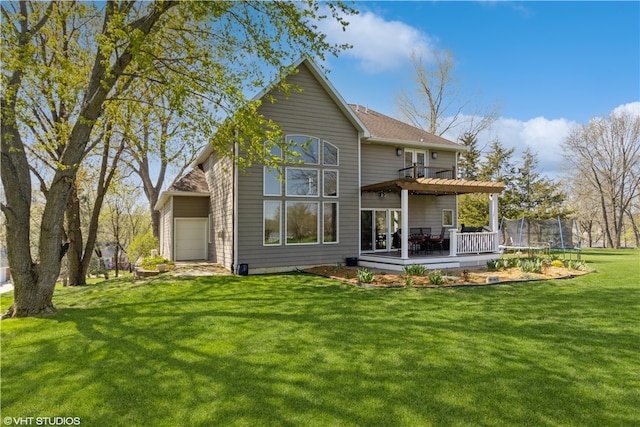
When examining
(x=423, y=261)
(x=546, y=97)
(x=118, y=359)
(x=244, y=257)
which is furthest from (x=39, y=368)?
(x=546, y=97)

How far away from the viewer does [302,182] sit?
12.5 m

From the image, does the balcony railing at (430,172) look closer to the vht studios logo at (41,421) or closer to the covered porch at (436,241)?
the covered porch at (436,241)

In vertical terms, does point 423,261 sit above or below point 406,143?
below

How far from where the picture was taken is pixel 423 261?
12.1 meters

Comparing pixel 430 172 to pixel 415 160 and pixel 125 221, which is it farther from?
pixel 125 221

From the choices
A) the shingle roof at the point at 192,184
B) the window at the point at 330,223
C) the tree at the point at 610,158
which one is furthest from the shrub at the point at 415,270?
the tree at the point at 610,158

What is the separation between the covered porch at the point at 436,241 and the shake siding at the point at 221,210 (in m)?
5.03

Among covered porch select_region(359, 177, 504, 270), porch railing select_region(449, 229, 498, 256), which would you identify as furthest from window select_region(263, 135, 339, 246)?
porch railing select_region(449, 229, 498, 256)

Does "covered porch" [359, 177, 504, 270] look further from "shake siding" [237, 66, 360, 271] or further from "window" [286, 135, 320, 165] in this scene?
"window" [286, 135, 320, 165]

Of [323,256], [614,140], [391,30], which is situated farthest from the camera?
[614,140]

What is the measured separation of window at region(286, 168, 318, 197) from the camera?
12.3 meters

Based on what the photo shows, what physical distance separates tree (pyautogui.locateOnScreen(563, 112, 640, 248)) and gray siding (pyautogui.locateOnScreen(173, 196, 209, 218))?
103 ft

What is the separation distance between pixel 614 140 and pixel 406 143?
25500mm

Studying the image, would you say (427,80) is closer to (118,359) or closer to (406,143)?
(406,143)
